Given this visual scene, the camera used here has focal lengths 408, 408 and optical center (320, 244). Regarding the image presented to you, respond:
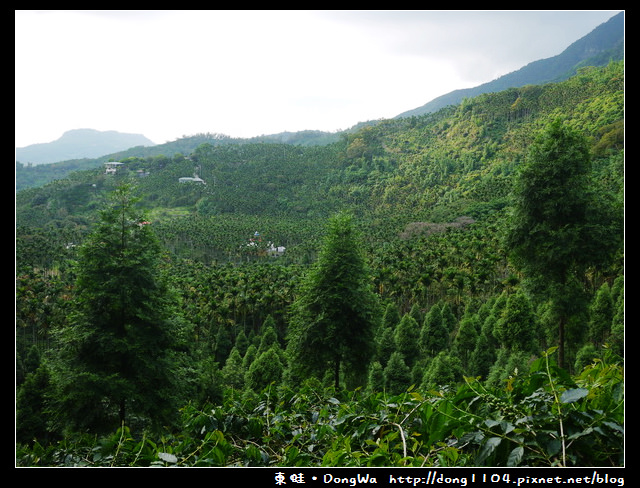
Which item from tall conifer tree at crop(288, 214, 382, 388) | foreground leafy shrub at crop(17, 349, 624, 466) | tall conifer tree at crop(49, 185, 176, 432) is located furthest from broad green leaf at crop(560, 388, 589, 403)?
tall conifer tree at crop(288, 214, 382, 388)

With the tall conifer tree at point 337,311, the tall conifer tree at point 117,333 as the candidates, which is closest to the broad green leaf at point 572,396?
the tall conifer tree at point 117,333

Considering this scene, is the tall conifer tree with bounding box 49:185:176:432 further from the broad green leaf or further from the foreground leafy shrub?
the broad green leaf

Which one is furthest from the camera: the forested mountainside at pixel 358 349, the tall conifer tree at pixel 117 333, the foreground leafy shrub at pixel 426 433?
the tall conifer tree at pixel 117 333

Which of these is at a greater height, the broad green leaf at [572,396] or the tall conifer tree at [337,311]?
the broad green leaf at [572,396]

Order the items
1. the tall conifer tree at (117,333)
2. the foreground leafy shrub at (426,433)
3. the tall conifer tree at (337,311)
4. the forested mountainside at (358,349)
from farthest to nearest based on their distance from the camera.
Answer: the tall conifer tree at (337,311)
the tall conifer tree at (117,333)
the forested mountainside at (358,349)
the foreground leafy shrub at (426,433)

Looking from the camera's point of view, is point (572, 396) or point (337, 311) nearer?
point (572, 396)

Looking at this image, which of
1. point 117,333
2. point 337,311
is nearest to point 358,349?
point 337,311

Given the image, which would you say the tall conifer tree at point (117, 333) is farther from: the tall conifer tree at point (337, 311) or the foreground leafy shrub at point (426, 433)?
the foreground leafy shrub at point (426, 433)

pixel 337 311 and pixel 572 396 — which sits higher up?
pixel 572 396

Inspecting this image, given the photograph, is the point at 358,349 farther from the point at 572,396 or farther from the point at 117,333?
the point at 572,396

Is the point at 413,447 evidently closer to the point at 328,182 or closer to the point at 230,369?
the point at 230,369

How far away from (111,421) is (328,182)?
432 ft

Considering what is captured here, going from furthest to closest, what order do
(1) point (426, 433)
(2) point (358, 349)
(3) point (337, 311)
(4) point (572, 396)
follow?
(2) point (358, 349), (3) point (337, 311), (1) point (426, 433), (4) point (572, 396)
